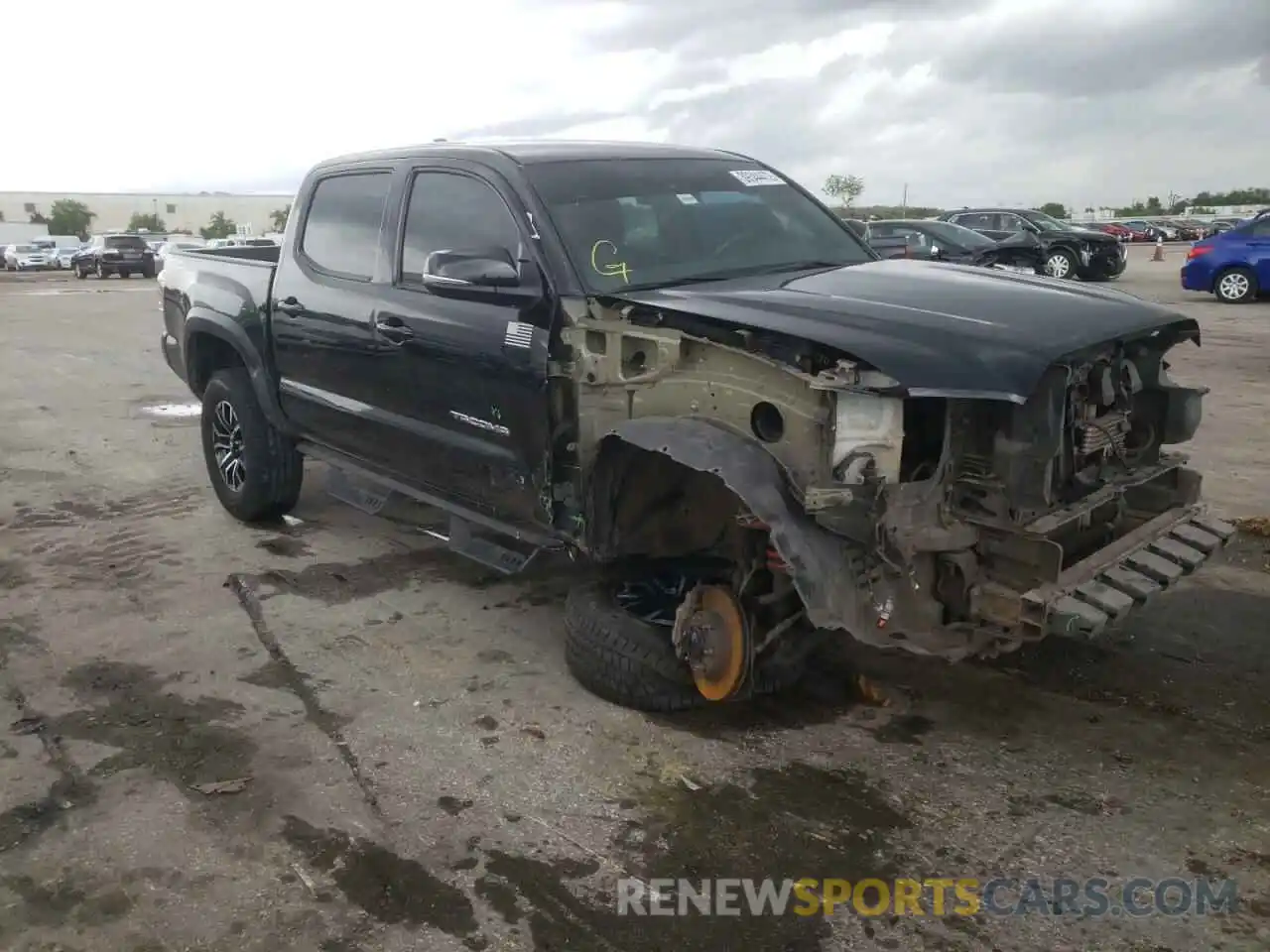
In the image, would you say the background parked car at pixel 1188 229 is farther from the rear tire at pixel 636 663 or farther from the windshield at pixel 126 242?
the rear tire at pixel 636 663

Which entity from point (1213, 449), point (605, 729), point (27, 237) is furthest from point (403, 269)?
point (27, 237)

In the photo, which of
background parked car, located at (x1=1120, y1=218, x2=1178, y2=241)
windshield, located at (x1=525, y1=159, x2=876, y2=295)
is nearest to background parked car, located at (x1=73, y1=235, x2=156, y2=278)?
windshield, located at (x1=525, y1=159, x2=876, y2=295)

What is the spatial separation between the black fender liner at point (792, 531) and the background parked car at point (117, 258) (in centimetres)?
3508

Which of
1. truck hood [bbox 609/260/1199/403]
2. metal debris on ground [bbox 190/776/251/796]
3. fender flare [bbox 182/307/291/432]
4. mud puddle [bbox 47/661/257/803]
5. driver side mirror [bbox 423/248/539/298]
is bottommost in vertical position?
metal debris on ground [bbox 190/776/251/796]

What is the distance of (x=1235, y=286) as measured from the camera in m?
17.6

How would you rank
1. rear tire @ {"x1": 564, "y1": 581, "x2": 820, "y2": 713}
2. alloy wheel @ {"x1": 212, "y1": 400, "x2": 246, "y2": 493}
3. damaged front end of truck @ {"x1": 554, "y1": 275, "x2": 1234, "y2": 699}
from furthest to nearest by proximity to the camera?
alloy wheel @ {"x1": 212, "y1": 400, "x2": 246, "y2": 493}
rear tire @ {"x1": 564, "y1": 581, "x2": 820, "y2": 713}
damaged front end of truck @ {"x1": 554, "y1": 275, "x2": 1234, "y2": 699}

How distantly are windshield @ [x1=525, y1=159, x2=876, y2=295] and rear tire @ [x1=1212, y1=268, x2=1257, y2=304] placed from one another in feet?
50.5

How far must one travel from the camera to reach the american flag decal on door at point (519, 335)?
3.92 metres

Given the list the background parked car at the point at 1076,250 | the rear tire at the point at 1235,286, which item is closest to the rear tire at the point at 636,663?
the rear tire at the point at 1235,286

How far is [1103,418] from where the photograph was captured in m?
3.59

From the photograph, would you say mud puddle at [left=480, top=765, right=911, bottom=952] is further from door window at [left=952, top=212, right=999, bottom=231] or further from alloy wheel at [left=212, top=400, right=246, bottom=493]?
door window at [left=952, top=212, right=999, bottom=231]

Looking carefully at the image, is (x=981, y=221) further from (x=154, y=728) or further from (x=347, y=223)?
(x=154, y=728)

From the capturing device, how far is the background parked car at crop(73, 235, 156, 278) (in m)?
33.9

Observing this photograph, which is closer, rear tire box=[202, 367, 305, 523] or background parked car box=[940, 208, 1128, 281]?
rear tire box=[202, 367, 305, 523]
